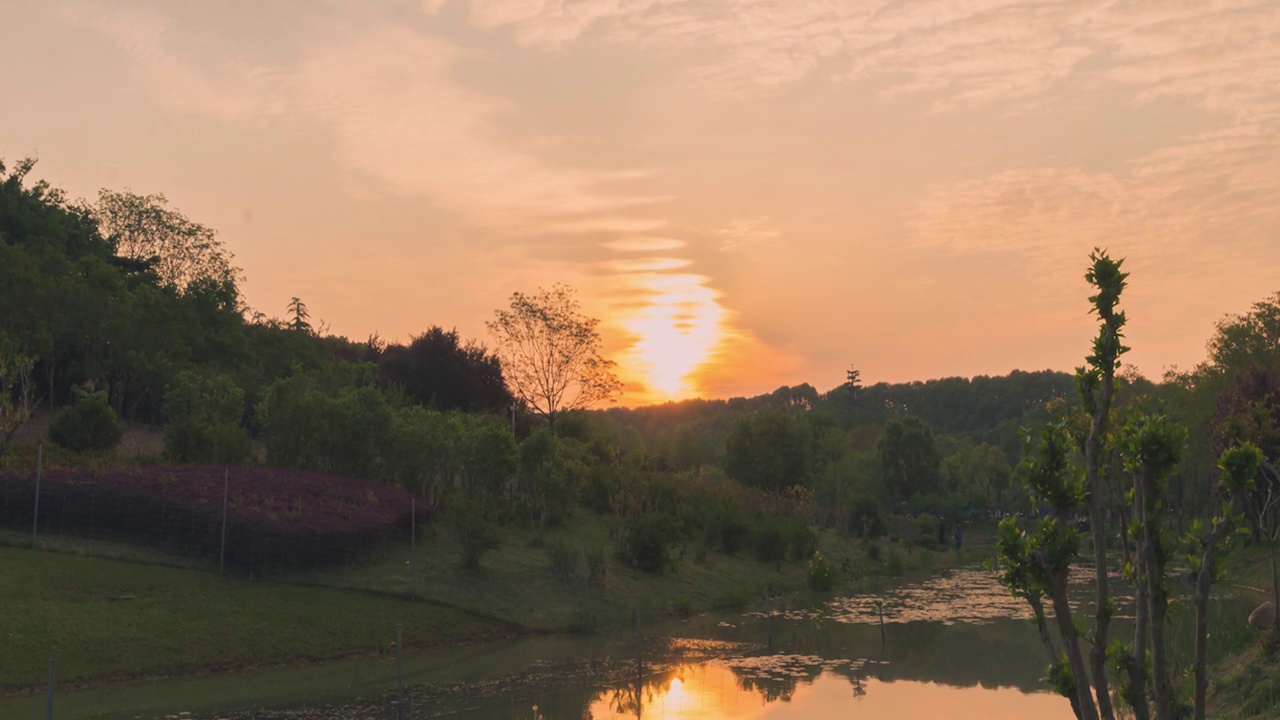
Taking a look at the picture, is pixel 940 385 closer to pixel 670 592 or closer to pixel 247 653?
pixel 670 592

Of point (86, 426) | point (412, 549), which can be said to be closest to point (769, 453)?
point (412, 549)

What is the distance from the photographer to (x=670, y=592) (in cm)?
3516

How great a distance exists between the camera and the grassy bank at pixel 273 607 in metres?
21.2

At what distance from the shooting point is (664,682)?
22391 millimetres

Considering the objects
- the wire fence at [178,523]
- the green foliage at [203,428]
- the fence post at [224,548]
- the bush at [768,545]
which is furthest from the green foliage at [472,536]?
the bush at [768,545]

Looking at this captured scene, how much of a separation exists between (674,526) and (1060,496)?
30750 mm

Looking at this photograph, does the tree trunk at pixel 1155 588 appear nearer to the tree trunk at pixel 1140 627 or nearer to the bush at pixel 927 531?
the tree trunk at pixel 1140 627

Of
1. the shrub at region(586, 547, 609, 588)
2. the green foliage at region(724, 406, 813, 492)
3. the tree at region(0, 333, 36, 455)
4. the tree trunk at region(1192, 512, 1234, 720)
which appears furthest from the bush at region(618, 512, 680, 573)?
the green foliage at region(724, 406, 813, 492)

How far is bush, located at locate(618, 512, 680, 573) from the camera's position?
3641 cm

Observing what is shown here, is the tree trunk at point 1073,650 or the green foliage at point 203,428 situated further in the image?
the green foliage at point 203,428

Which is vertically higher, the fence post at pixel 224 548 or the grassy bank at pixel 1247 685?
the fence post at pixel 224 548

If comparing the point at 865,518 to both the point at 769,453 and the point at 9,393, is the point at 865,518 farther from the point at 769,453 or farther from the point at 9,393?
the point at 9,393

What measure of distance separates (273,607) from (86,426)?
546 inches

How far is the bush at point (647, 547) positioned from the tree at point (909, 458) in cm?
5921
